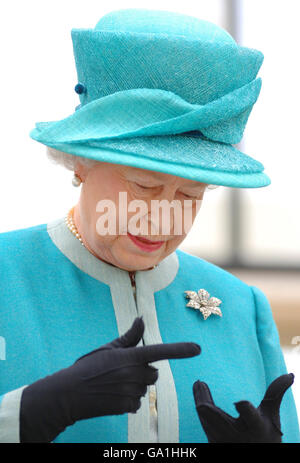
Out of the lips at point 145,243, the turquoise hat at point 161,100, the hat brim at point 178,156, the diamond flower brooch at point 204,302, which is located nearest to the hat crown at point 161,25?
the turquoise hat at point 161,100

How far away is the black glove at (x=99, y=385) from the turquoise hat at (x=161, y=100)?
0.27m

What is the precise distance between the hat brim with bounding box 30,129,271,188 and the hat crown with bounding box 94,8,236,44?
163 millimetres

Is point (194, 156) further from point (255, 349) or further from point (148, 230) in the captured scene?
point (255, 349)

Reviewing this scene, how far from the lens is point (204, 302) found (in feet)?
4.73

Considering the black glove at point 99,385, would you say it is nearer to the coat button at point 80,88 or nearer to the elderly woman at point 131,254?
the elderly woman at point 131,254

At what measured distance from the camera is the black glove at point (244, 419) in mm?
1168

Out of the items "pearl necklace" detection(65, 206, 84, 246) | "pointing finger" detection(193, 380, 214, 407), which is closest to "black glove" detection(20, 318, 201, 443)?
"pointing finger" detection(193, 380, 214, 407)

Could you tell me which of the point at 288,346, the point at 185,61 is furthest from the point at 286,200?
the point at 185,61

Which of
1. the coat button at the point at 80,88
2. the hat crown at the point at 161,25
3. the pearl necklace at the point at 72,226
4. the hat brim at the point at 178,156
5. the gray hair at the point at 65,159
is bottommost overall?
the pearl necklace at the point at 72,226

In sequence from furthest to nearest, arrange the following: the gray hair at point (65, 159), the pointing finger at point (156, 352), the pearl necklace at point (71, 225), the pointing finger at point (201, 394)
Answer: the pearl necklace at point (71, 225)
the gray hair at point (65, 159)
the pointing finger at point (201, 394)
the pointing finger at point (156, 352)

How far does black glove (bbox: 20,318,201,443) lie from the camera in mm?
1075

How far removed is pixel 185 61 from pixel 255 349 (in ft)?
1.86

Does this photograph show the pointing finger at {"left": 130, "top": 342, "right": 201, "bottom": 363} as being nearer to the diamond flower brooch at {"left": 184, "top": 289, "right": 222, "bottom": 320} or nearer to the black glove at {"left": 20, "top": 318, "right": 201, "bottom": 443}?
the black glove at {"left": 20, "top": 318, "right": 201, "bottom": 443}

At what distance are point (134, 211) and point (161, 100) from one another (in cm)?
18
